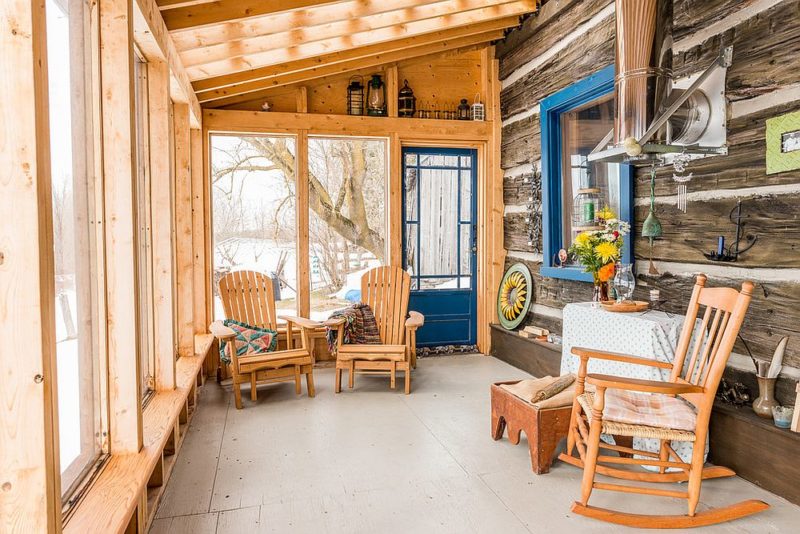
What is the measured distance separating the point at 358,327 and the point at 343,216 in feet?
4.32

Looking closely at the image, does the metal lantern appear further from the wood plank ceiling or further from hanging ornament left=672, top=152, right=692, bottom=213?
hanging ornament left=672, top=152, right=692, bottom=213

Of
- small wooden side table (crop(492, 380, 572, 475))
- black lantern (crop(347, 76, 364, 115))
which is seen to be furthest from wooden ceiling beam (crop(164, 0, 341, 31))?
small wooden side table (crop(492, 380, 572, 475))

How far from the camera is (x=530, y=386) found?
3094 millimetres

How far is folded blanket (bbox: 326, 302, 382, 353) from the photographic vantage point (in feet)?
14.6

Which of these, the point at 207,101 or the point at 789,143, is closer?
the point at 789,143

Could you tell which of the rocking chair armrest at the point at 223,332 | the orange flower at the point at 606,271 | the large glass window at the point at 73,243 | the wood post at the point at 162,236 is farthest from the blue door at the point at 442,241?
the large glass window at the point at 73,243

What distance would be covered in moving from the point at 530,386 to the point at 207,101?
3.61 meters

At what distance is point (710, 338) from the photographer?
8.12ft

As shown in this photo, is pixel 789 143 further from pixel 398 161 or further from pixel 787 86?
pixel 398 161

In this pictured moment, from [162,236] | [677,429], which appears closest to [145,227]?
[162,236]

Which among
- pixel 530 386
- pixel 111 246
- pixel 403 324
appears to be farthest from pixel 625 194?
pixel 111 246

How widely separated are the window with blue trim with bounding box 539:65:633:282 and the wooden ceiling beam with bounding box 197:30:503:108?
1087 mm

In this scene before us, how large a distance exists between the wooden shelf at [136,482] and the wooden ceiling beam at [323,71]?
2548mm

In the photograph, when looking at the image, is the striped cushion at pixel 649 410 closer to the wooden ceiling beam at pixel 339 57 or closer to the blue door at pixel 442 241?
the blue door at pixel 442 241
